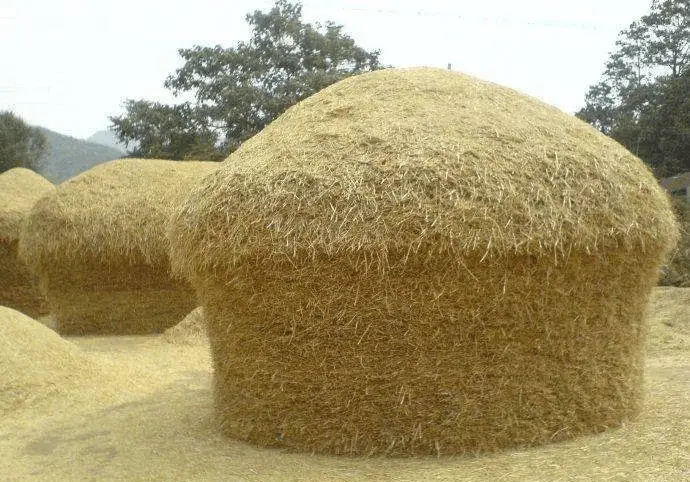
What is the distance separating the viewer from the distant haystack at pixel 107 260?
13.7 meters

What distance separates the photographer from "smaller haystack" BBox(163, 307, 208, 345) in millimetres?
12654

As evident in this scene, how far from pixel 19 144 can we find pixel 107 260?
954 inches

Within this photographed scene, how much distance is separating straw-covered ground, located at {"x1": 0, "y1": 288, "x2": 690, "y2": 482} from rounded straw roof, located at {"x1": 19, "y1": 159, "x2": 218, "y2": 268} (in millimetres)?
3200

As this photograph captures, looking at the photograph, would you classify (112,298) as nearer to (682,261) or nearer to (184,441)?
(184,441)

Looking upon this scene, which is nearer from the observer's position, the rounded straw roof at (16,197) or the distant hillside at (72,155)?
the rounded straw roof at (16,197)

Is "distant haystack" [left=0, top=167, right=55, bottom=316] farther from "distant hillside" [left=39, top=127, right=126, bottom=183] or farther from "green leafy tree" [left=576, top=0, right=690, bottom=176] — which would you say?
"distant hillside" [left=39, top=127, right=126, bottom=183]

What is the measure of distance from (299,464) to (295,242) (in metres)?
1.61

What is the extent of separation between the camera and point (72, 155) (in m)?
59.8

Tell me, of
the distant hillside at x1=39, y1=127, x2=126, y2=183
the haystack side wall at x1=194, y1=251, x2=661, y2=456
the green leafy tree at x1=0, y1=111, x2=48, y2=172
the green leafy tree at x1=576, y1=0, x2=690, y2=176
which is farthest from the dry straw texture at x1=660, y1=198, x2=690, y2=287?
the distant hillside at x1=39, y1=127, x2=126, y2=183

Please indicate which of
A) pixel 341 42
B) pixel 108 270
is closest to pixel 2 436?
pixel 108 270

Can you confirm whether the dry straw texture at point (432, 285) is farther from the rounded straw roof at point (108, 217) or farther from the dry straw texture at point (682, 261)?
the dry straw texture at point (682, 261)

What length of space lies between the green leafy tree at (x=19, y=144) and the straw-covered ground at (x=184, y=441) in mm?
26387

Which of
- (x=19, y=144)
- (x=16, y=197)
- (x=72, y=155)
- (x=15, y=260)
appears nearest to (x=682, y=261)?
(x=15, y=260)

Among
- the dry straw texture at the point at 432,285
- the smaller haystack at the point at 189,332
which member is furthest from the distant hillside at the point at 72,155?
the dry straw texture at the point at 432,285
